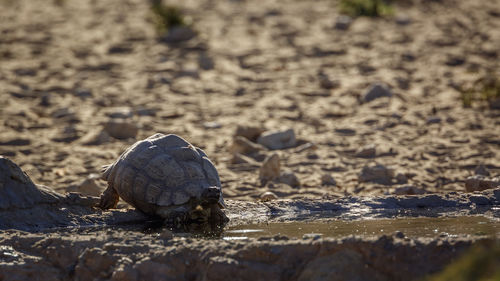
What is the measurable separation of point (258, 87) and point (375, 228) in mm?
6027

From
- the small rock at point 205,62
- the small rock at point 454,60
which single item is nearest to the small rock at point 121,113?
the small rock at point 205,62

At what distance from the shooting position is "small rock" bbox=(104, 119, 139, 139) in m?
8.91

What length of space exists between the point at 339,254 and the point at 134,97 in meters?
6.84

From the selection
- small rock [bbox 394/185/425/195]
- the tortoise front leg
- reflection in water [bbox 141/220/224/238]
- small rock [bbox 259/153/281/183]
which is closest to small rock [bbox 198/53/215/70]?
small rock [bbox 259/153/281/183]

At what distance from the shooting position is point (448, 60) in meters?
11.6

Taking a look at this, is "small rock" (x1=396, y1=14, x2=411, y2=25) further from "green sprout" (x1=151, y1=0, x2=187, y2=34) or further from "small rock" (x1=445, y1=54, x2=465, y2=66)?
"green sprout" (x1=151, y1=0, x2=187, y2=34)

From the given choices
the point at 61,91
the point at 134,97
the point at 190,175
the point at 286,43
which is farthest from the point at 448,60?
the point at 190,175

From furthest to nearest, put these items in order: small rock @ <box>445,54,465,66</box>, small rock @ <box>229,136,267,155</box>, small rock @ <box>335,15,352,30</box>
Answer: small rock @ <box>335,15,352,30</box>
small rock @ <box>445,54,465,66</box>
small rock @ <box>229,136,267,155</box>

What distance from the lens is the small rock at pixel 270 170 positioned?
7531mm

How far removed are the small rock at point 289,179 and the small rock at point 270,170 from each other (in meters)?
0.07

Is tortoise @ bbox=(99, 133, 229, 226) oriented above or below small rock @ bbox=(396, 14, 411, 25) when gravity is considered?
below

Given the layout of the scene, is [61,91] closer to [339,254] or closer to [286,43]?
[286,43]

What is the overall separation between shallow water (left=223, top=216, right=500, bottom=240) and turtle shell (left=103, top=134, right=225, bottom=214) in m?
0.40

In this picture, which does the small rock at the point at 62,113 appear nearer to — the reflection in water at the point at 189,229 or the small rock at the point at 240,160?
the small rock at the point at 240,160
